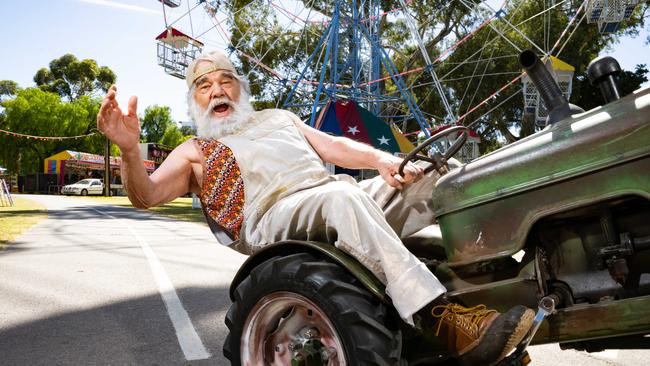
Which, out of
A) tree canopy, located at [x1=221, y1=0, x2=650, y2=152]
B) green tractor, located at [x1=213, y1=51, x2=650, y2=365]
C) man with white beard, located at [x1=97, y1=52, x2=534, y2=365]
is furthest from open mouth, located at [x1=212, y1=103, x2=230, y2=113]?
tree canopy, located at [x1=221, y1=0, x2=650, y2=152]

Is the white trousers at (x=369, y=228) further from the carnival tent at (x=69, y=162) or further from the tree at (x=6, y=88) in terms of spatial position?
the tree at (x=6, y=88)

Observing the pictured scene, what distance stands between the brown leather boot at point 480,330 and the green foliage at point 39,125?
5939cm

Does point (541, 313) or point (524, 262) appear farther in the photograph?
point (524, 262)

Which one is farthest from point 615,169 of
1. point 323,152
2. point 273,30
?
point 273,30

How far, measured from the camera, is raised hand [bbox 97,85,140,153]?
2.60 metres

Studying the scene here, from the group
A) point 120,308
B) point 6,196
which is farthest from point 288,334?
point 6,196

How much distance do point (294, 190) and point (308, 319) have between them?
27.5 inches

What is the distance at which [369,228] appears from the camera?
2104mm

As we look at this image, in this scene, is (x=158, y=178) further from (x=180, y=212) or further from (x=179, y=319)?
(x=180, y=212)

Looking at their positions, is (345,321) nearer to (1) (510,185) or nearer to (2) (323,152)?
(1) (510,185)

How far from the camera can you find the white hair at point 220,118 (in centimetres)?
316


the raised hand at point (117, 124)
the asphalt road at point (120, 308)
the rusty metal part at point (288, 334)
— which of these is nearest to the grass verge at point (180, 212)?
the asphalt road at point (120, 308)

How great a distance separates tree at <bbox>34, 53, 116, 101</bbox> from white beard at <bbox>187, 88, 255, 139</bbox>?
226ft

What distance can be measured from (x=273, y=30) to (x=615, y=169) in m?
25.5
